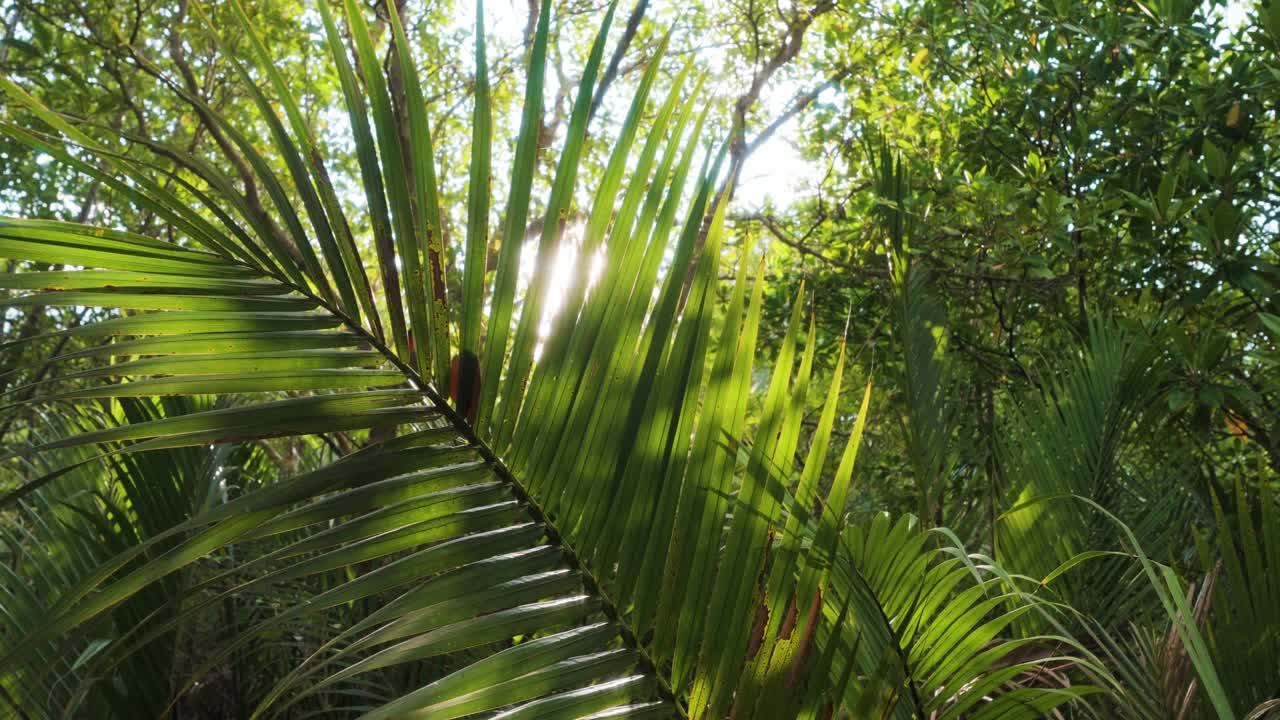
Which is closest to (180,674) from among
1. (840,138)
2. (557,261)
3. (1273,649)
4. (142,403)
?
(142,403)

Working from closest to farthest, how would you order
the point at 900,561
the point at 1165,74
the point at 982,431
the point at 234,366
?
1. the point at 234,366
2. the point at 900,561
3. the point at 1165,74
4. the point at 982,431

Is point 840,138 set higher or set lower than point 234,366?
higher

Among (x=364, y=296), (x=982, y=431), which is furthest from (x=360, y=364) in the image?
(x=982, y=431)

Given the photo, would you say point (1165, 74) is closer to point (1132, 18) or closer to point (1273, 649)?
point (1132, 18)

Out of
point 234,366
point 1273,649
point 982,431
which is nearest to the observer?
point 234,366

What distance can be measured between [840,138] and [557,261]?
3533mm

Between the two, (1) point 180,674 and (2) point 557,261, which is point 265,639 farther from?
(2) point 557,261

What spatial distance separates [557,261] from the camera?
2.83 ft

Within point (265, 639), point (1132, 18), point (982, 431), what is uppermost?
point (1132, 18)

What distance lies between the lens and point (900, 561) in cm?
92

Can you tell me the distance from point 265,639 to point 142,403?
20.6 inches

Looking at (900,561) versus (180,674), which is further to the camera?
(180,674)

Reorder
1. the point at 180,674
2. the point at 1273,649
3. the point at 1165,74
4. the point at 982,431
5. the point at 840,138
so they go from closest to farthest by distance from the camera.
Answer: the point at 1273,649, the point at 180,674, the point at 1165,74, the point at 982,431, the point at 840,138

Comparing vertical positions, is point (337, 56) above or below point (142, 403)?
above
